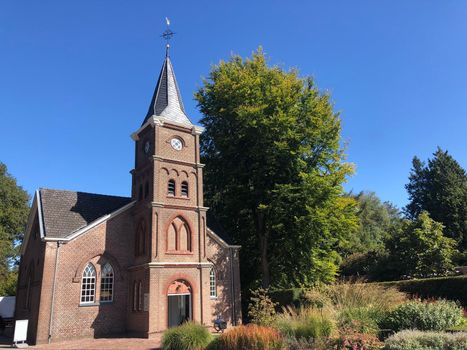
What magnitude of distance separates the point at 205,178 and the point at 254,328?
20.3 m

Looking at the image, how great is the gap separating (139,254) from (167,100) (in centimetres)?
1147

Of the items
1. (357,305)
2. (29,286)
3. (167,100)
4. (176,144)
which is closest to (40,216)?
(29,286)

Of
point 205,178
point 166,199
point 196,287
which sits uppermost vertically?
point 205,178

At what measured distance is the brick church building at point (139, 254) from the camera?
75.9ft

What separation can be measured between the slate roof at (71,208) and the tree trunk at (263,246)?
10111 millimetres

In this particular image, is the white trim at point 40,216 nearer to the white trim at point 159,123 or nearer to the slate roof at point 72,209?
the slate roof at point 72,209

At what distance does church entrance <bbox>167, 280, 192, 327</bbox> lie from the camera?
80.6 ft

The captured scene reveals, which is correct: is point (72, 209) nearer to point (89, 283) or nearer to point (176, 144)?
point (89, 283)

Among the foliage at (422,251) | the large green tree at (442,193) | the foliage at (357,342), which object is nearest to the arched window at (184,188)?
the foliage at (357,342)

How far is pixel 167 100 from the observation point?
96.3ft

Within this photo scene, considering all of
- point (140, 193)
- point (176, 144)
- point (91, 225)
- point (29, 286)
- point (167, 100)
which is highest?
point (167, 100)

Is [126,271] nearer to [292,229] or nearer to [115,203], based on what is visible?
[115,203]

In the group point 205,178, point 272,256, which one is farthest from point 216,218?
point 272,256

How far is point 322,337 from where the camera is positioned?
508 inches
